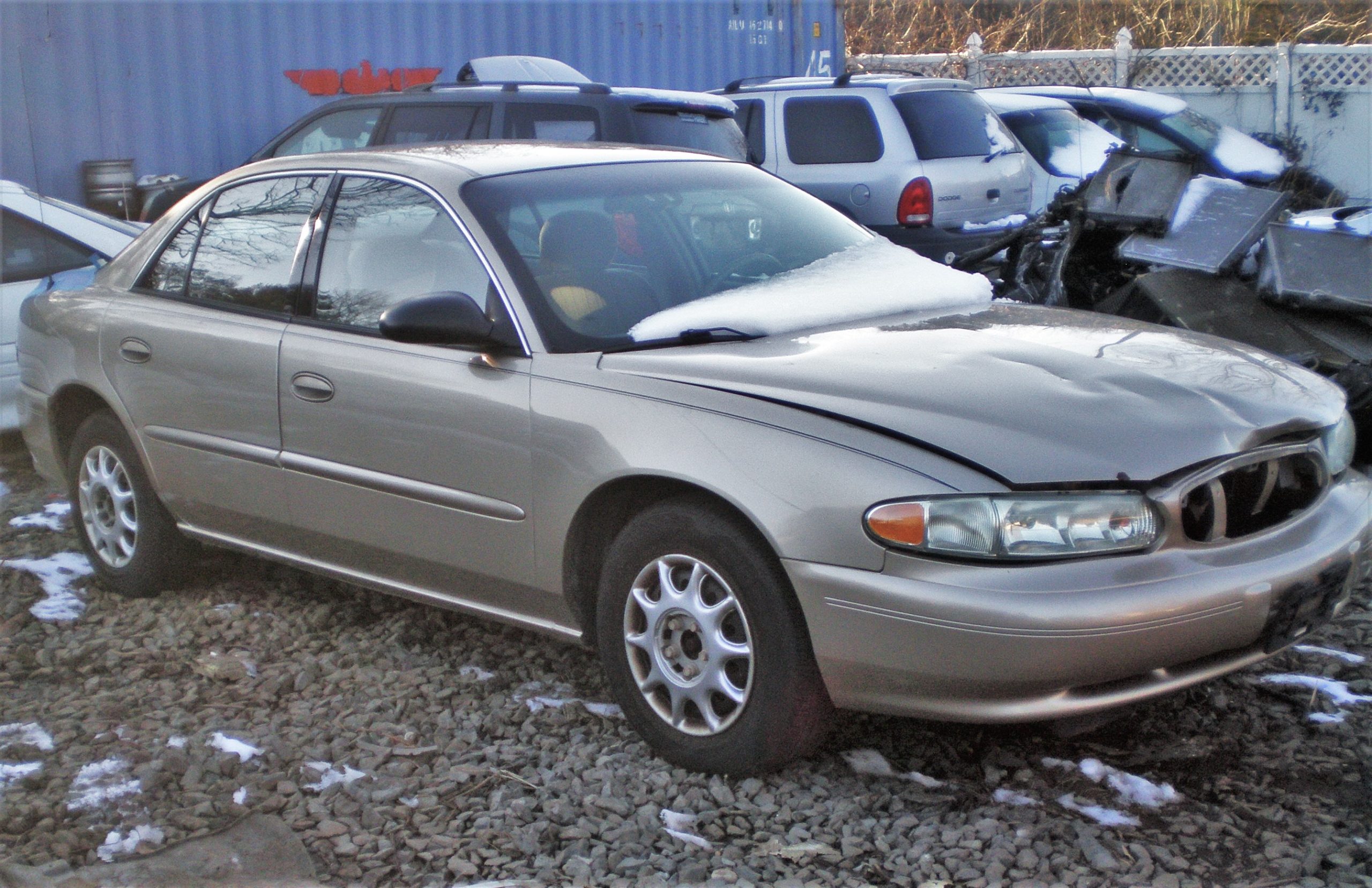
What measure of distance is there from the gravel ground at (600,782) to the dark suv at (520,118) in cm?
393

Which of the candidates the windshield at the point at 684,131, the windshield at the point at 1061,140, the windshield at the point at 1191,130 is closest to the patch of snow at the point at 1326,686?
the windshield at the point at 684,131

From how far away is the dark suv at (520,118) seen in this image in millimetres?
7578

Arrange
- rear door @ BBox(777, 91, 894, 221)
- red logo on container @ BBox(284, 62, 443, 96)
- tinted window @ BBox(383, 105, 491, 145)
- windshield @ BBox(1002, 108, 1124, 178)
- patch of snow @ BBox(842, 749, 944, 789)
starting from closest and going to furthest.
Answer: patch of snow @ BBox(842, 749, 944, 789), tinted window @ BBox(383, 105, 491, 145), rear door @ BBox(777, 91, 894, 221), red logo on container @ BBox(284, 62, 443, 96), windshield @ BBox(1002, 108, 1124, 178)

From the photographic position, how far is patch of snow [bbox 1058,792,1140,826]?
3041 millimetres

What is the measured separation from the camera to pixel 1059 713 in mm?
2904

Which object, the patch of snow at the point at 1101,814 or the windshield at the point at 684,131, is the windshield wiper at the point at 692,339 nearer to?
the patch of snow at the point at 1101,814

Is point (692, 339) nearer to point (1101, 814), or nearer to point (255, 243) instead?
point (1101, 814)

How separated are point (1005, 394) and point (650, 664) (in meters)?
1.10

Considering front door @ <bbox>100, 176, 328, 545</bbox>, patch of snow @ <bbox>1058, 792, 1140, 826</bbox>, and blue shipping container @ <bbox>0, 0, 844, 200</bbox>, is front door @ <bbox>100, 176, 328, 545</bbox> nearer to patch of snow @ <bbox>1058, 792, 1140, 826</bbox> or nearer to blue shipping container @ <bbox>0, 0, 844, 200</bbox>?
patch of snow @ <bbox>1058, 792, 1140, 826</bbox>

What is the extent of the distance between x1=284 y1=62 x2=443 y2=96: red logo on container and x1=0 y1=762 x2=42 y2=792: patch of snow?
26.9 feet

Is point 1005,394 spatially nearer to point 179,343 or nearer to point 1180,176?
point 179,343

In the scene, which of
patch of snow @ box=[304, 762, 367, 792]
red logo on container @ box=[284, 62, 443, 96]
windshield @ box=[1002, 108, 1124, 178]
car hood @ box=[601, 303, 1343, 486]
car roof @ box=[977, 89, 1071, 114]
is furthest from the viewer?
car roof @ box=[977, 89, 1071, 114]

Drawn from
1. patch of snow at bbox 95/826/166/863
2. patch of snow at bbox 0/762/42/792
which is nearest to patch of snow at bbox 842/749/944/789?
patch of snow at bbox 95/826/166/863

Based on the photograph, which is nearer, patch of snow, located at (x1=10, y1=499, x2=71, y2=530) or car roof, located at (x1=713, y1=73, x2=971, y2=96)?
patch of snow, located at (x1=10, y1=499, x2=71, y2=530)
